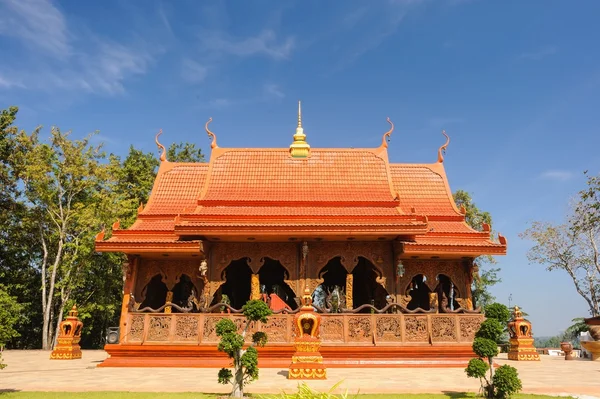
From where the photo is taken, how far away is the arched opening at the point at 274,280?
14716 mm

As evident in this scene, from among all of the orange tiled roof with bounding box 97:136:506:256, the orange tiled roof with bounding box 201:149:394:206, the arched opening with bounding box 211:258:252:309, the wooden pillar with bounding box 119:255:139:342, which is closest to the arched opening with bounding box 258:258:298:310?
the arched opening with bounding box 211:258:252:309

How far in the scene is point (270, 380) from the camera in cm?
716

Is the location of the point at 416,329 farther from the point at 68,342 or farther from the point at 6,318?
the point at 68,342

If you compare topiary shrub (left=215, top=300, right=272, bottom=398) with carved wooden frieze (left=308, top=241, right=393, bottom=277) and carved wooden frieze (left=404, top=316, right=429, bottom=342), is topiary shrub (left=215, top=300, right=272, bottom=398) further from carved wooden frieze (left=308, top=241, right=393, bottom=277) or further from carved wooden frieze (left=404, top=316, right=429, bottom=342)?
carved wooden frieze (left=308, top=241, right=393, bottom=277)

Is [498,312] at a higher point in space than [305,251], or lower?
lower

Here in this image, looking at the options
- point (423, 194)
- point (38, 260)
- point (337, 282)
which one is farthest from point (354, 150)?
point (38, 260)

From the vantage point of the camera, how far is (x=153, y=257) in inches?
462

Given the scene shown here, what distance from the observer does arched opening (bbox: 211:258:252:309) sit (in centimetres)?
1449

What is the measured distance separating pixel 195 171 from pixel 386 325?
776 centimetres

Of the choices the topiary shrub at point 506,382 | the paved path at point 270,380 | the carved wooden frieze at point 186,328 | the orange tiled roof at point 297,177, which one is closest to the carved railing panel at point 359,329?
the paved path at point 270,380

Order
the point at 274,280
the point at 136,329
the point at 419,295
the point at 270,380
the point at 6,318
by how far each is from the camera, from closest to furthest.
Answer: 1. the point at 6,318
2. the point at 270,380
3. the point at 136,329
4. the point at 419,295
5. the point at 274,280

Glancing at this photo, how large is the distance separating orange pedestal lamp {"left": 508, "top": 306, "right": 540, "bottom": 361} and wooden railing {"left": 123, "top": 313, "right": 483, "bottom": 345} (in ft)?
9.24

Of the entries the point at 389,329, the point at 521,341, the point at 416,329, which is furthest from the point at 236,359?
the point at 521,341

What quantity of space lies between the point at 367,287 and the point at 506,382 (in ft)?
29.7
